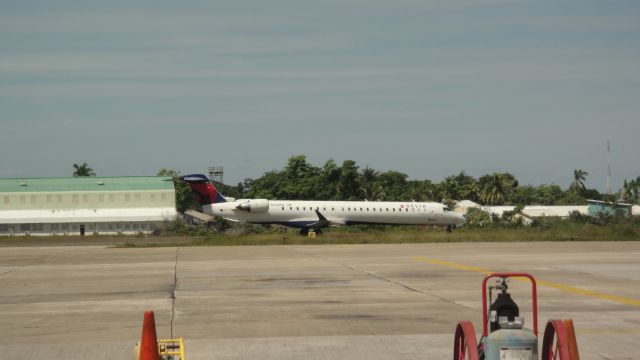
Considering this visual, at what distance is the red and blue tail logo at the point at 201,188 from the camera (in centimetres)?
5616

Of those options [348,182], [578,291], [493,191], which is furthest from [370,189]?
[578,291]

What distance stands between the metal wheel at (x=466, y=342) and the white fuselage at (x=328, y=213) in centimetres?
4730

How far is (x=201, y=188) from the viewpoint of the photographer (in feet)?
185

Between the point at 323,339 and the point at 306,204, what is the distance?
4544 cm

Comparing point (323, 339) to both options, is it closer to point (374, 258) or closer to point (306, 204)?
point (374, 258)

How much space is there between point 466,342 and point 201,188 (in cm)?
4924

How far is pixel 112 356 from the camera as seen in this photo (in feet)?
38.2

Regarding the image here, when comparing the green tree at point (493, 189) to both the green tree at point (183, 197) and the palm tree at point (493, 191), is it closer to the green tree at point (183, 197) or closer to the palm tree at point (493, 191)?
the palm tree at point (493, 191)

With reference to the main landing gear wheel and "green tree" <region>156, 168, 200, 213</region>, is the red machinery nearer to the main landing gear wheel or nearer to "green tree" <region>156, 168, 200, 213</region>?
the main landing gear wheel

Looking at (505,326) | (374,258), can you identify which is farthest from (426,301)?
(374,258)

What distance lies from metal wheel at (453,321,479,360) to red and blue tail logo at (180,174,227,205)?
1897 inches

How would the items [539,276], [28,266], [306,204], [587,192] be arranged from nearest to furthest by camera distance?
[539,276]
[28,266]
[306,204]
[587,192]

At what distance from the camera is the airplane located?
56.4 meters

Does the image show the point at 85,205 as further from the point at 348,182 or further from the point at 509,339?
the point at 509,339
